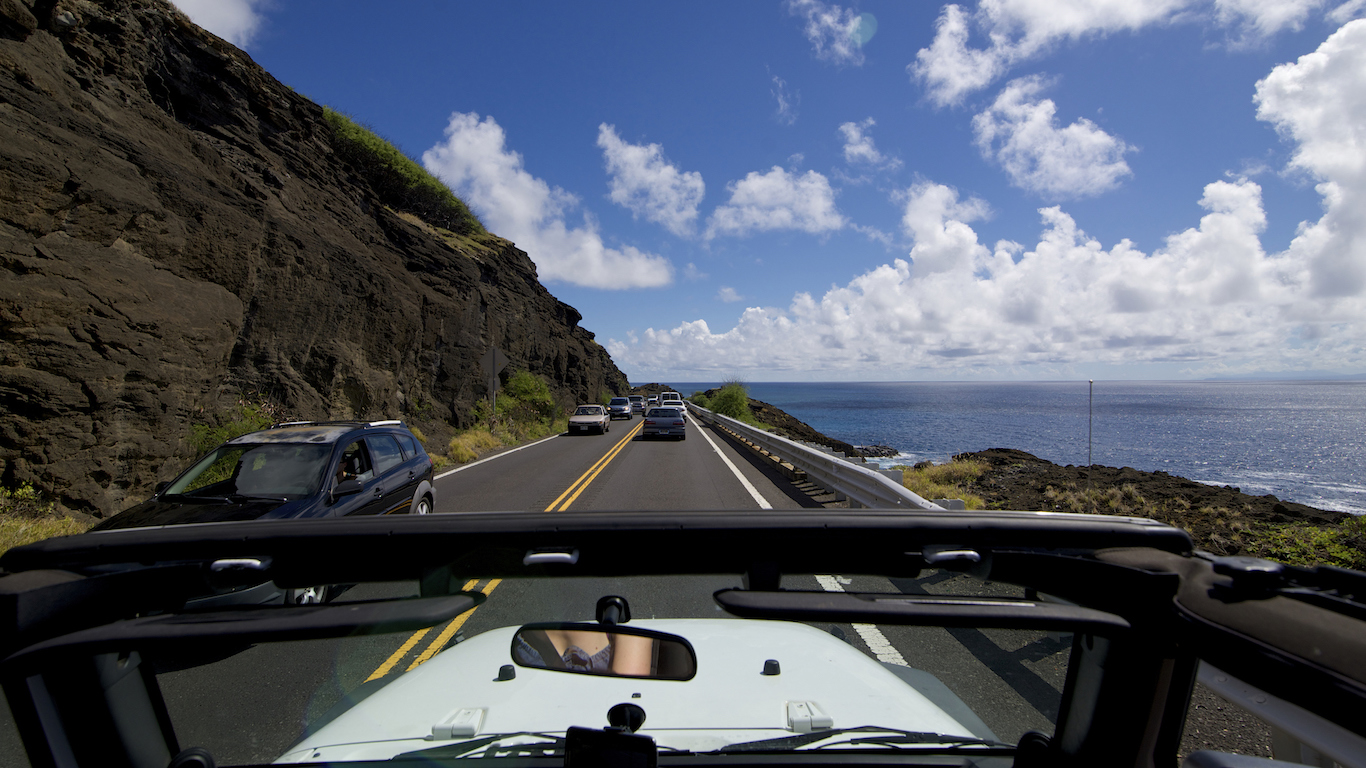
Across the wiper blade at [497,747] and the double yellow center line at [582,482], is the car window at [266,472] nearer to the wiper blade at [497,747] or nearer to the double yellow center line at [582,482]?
the double yellow center line at [582,482]

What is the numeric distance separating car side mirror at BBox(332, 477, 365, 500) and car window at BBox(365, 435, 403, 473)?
3.62 feet

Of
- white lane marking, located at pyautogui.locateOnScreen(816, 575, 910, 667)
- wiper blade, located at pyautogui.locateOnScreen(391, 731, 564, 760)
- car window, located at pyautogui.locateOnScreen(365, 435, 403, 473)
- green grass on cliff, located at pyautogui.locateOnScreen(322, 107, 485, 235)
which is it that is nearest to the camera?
wiper blade, located at pyautogui.locateOnScreen(391, 731, 564, 760)

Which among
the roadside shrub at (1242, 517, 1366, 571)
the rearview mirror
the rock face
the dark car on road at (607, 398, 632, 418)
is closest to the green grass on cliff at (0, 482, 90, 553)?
the rock face

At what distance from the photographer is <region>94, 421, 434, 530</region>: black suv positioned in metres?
5.29

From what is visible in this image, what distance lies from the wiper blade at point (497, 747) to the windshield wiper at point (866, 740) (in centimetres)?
51

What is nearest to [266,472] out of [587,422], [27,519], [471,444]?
[27,519]

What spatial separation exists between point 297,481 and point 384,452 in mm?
1488

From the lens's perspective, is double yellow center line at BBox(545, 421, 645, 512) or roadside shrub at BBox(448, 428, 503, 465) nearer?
double yellow center line at BBox(545, 421, 645, 512)

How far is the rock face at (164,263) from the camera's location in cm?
904

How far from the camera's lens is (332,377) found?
672 inches

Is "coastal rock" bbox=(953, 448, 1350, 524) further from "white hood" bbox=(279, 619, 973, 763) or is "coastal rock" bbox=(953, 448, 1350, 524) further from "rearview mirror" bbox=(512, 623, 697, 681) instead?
"rearview mirror" bbox=(512, 623, 697, 681)

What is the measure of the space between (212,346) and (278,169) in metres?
9.49

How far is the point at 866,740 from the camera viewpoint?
179cm

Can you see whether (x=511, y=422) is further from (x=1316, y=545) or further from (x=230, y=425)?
(x=1316, y=545)
